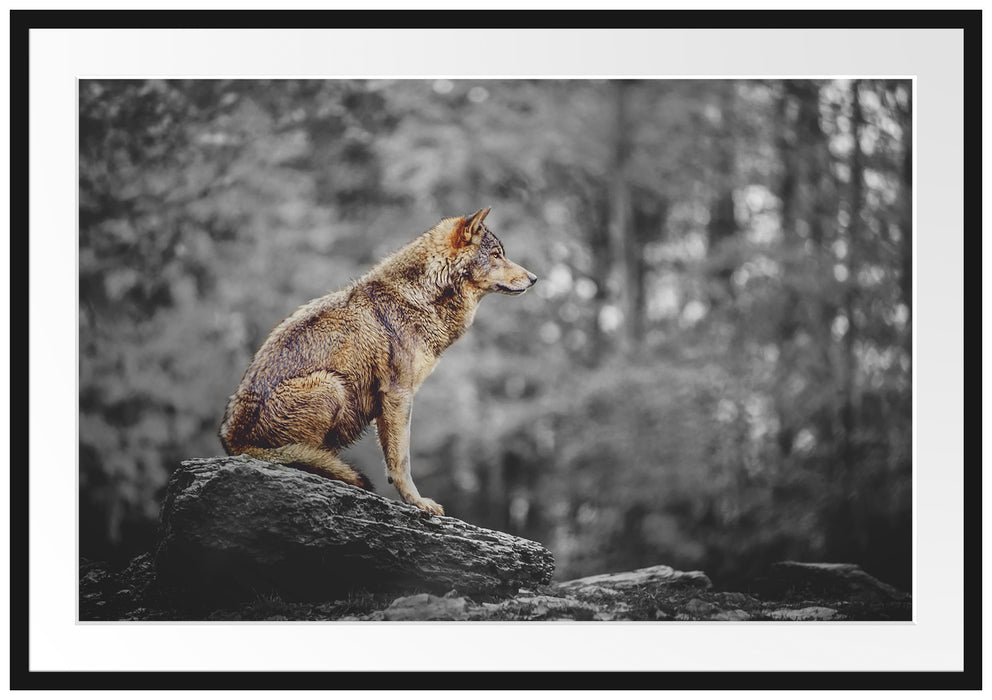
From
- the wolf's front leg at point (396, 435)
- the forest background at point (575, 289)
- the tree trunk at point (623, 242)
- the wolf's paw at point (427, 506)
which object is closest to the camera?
the wolf's front leg at point (396, 435)

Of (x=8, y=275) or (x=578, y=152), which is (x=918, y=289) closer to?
(x=578, y=152)

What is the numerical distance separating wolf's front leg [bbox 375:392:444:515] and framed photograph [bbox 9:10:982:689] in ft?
0.04

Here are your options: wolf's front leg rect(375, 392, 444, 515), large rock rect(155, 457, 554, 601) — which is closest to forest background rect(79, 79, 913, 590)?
large rock rect(155, 457, 554, 601)

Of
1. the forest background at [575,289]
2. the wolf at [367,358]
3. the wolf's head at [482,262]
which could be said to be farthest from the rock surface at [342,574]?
the wolf's head at [482,262]

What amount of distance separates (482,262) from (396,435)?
767 mm

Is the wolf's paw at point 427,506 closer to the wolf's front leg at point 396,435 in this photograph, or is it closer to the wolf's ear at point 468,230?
the wolf's front leg at point 396,435

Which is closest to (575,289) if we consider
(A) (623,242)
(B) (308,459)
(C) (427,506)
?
(A) (623,242)

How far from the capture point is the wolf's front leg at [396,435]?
356 centimetres

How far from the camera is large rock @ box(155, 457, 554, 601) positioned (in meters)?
3.56

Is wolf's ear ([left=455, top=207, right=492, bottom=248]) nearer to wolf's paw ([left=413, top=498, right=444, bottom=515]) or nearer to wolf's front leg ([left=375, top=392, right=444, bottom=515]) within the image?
wolf's front leg ([left=375, top=392, right=444, bottom=515])

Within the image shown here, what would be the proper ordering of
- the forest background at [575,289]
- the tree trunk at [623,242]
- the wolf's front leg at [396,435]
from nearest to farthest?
1. the wolf's front leg at [396,435]
2. the forest background at [575,289]
3. the tree trunk at [623,242]

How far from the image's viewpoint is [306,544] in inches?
144

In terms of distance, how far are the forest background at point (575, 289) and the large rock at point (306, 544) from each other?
0.73 meters
